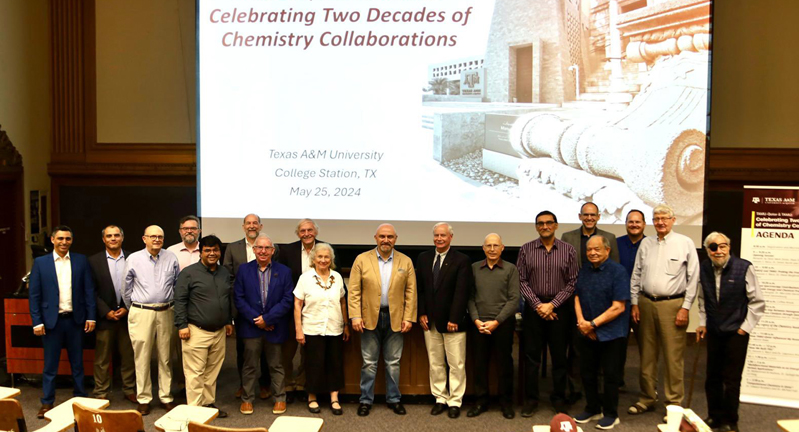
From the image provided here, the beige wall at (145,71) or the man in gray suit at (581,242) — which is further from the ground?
the beige wall at (145,71)

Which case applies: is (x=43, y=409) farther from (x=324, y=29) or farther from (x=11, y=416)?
(x=324, y=29)

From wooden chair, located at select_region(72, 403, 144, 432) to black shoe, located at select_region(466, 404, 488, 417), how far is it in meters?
2.44

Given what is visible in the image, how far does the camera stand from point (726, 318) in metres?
4.51

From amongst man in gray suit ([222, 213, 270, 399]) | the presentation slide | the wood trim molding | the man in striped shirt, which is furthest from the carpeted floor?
the wood trim molding

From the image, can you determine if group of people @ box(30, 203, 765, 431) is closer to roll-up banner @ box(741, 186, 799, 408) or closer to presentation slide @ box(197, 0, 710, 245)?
roll-up banner @ box(741, 186, 799, 408)

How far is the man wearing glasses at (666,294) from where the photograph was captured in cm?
480

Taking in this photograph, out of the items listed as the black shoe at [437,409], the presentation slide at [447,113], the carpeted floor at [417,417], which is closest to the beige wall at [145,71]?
the presentation slide at [447,113]

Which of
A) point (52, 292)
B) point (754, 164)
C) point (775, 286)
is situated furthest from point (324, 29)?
point (754, 164)

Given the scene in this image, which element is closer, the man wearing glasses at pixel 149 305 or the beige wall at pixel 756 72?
the man wearing glasses at pixel 149 305

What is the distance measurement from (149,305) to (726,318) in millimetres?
3985

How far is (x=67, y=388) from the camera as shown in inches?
219

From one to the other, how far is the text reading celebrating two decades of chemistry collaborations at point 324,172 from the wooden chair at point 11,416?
131 inches

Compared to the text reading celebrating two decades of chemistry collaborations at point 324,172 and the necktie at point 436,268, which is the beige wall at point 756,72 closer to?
the text reading celebrating two decades of chemistry collaborations at point 324,172

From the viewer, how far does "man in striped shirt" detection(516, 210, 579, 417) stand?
4.78 metres
